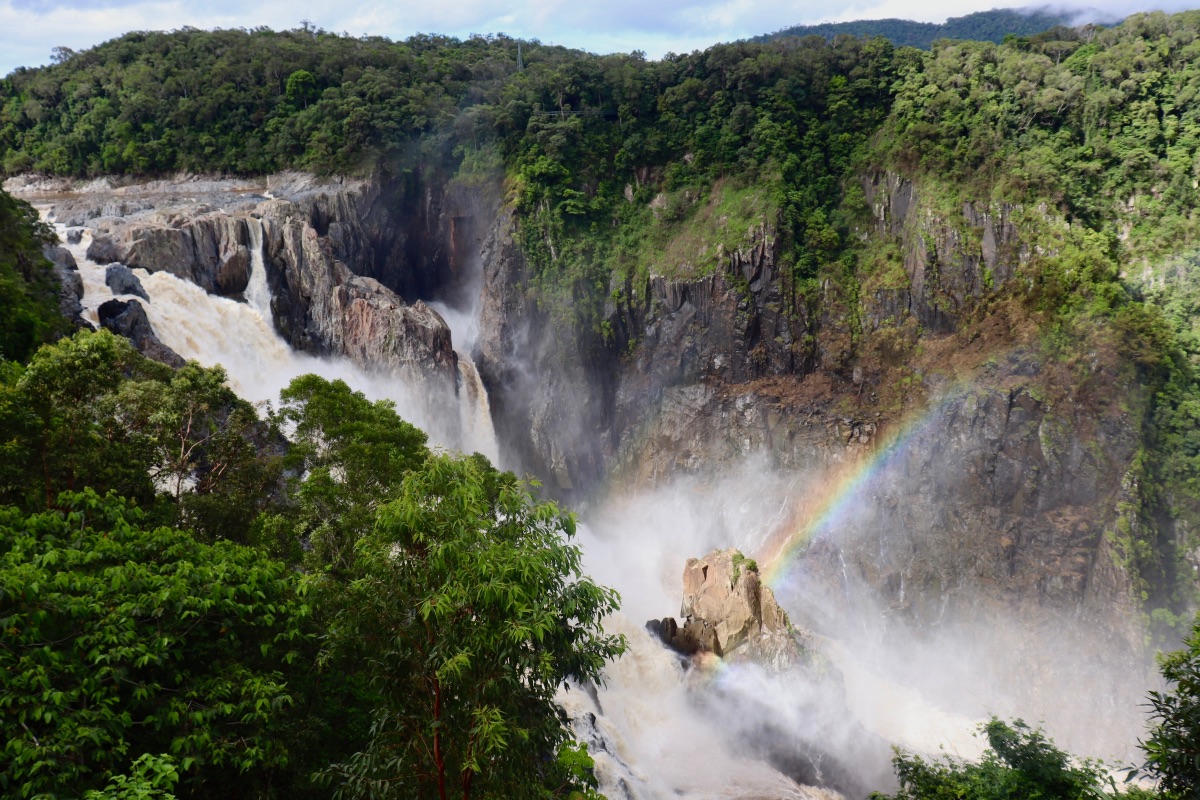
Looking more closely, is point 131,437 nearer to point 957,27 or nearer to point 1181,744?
point 1181,744

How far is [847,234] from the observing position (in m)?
38.5

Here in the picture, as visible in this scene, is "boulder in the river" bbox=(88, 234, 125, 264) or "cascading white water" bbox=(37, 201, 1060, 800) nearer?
"cascading white water" bbox=(37, 201, 1060, 800)

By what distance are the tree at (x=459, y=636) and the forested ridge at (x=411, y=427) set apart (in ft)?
0.15

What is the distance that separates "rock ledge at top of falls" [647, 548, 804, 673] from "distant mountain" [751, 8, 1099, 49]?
75236 mm

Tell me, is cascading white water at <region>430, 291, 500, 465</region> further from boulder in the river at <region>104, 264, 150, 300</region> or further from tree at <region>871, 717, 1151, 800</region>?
tree at <region>871, 717, 1151, 800</region>

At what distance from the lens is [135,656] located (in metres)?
7.69

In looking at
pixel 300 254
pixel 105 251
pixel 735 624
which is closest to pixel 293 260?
pixel 300 254

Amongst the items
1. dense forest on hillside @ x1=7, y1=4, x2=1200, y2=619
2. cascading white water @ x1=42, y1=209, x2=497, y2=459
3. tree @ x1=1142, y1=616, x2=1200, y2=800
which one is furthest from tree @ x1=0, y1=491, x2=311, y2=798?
dense forest on hillside @ x1=7, y1=4, x2=1200, y2=619

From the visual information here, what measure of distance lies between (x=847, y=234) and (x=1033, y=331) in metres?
10.4

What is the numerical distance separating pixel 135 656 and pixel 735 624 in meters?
22.2

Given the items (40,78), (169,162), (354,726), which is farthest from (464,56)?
(354,726)

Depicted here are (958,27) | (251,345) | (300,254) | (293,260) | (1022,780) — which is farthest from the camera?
(958,27)

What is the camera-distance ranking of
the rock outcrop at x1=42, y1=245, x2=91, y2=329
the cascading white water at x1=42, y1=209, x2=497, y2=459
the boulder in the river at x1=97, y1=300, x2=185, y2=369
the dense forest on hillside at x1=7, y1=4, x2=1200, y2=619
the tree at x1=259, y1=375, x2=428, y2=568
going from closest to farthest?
1. the tree at x1=259, y1=375, x2=428, y2=568
2. the rock outcrop at x1=42, y1=245, x2=91, y2=329
3. the boulder in the river at x1=97, y1=300, x2=185, y2=369
4. the cascading white water at x1=42, y1=209, x2=497, y2=459
5. the dense forest on hillside at x1=7, y1=4, x2=1200, y2=619

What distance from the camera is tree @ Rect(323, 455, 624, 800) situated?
757 cm
